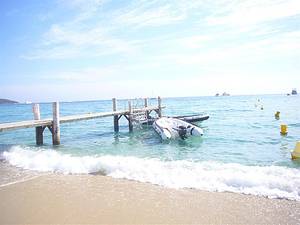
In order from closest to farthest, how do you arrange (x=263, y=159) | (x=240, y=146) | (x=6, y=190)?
1. (x=6, y=190)
2. (x=263, y=159)
3. (x=240, y=146)

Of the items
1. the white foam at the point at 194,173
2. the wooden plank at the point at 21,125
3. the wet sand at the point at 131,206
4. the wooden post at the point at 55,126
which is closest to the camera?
the wet sand at the point at 131,206

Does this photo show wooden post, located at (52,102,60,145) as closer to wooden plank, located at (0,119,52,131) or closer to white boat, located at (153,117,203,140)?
wooden plank, located at (0,119,52,131)

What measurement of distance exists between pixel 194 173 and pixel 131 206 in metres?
3.10

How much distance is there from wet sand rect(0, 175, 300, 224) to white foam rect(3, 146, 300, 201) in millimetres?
549

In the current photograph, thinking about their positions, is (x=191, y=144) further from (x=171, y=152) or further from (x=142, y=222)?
(x=142, y=222)

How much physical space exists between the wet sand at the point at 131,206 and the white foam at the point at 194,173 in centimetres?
55

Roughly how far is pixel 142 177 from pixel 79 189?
1.84 metres

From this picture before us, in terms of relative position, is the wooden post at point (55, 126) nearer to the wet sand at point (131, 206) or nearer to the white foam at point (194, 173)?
the white foam at point (194, 173)

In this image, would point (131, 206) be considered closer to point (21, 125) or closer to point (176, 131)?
point (21, 125)

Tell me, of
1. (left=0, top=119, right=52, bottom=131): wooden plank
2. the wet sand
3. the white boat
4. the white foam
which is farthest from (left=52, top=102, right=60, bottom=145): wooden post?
the wet sand

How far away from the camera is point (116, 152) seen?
13.6 metres

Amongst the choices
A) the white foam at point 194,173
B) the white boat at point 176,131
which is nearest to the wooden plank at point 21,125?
the white foam at point 194,173

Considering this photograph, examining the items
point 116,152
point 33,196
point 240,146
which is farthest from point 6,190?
point 240,146

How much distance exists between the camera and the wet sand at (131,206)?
16.8 ft
